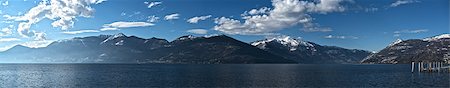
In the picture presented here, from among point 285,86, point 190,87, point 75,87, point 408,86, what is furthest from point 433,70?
point 75,87

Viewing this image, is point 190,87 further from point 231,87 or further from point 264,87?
point 264,87

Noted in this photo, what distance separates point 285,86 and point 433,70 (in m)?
114

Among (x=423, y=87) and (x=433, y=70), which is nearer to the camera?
(x=423, y=87)

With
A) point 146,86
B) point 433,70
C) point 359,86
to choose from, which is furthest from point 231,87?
point 433,70

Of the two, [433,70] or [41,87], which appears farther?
[433,70]

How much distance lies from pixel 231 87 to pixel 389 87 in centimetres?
3499

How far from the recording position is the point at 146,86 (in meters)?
105

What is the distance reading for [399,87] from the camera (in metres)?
102

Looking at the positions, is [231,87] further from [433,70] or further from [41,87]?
[433,70]

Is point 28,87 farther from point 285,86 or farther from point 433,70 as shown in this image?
point 433,70

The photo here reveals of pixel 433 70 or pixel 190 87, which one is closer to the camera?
pixel 190 87

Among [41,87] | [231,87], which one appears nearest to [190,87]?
[231,87]

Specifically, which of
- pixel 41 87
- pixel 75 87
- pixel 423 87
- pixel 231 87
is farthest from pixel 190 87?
pixel 423 87

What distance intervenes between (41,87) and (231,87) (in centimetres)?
4234
